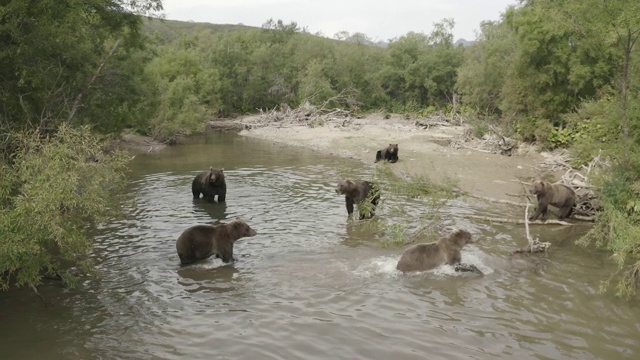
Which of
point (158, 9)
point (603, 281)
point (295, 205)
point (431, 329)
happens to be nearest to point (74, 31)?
point (158, 9)

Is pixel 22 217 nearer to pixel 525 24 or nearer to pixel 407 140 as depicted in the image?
pixel 525 24

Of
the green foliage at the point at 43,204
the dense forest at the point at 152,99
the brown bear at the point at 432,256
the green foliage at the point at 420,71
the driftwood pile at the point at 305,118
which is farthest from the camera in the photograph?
the green foliage at the point at 420,71

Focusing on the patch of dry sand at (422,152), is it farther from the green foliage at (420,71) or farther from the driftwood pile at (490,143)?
the green foliage at (420,71)

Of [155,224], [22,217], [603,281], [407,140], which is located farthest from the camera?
[407,140]

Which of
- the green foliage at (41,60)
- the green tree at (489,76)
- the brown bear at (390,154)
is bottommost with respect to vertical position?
the brown bear at (390,154)

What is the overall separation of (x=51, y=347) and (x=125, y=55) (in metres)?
17.5

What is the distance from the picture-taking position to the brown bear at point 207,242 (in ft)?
39.3

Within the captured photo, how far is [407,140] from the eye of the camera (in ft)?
122

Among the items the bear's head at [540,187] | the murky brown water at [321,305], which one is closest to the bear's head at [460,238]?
the murky brown water at [321,305]

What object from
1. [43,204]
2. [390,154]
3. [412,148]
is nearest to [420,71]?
[412,148]

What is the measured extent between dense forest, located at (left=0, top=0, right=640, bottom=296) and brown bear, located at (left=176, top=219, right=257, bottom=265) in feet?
5.95

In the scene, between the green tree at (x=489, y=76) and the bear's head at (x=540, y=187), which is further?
the green tree at (x=489, y=76)

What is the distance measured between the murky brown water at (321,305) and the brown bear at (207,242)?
265 millimetres

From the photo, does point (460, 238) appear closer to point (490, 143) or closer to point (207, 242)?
point (207, 242)
